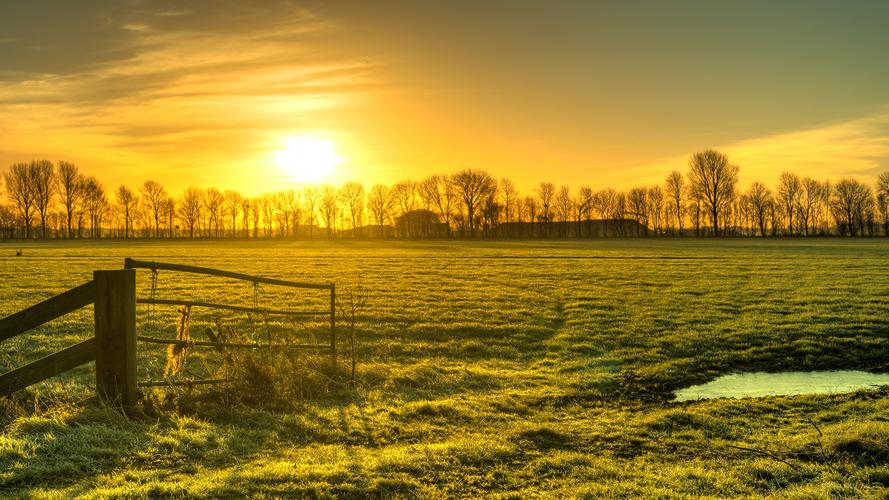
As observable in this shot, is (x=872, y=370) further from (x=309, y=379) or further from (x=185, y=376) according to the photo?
(x=185, y=376)

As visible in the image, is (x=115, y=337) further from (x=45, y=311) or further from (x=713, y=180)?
(x=713, y=180)

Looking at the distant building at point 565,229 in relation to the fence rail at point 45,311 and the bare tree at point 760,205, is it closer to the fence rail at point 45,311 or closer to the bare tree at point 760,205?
the bare tree at point 760,205

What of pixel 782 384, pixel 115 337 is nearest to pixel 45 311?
pixel 115 337

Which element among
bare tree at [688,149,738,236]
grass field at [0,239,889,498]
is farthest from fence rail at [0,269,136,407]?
bare tree at [688,149,738,236]

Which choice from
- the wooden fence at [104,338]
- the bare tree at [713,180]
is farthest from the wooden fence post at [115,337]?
the bare tree at [713,180]

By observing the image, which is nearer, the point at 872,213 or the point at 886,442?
the point at 886,442

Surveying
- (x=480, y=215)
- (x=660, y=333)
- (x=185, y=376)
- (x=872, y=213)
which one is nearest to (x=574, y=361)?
(x=660, y=333)

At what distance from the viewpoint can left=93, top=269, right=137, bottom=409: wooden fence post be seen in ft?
26.9

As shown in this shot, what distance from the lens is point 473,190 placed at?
153m

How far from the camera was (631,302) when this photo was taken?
26.3 meters

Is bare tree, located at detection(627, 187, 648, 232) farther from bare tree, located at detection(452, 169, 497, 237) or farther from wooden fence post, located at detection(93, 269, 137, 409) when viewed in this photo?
wooden fence post, located at detection(93, 269, 137, 409)

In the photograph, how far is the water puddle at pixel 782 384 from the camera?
505 inches

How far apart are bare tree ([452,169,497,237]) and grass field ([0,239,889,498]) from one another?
12941cm

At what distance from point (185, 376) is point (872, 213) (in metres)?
170
